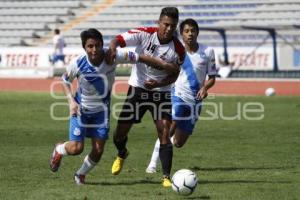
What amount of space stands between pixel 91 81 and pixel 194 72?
8.25 feet

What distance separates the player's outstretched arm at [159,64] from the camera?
A: 978 cm

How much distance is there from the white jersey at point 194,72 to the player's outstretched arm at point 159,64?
1.83 meters

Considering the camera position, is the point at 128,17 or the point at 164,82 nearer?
the point at 164,82

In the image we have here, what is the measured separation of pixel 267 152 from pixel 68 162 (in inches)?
145

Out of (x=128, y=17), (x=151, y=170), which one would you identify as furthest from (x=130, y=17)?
(x=151, y=170)

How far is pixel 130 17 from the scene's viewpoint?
136 feet

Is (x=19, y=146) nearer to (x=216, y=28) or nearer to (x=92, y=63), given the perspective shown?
(x=92, y=63)

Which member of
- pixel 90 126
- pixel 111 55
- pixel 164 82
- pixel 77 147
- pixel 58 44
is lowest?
pixel 58 44

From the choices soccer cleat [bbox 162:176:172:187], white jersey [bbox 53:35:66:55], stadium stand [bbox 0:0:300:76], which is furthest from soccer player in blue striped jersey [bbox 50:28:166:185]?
white jersey [bbox 53:35:66:55]

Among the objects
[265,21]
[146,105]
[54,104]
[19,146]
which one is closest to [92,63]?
[146,105]

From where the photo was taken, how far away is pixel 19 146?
A: 14.4 metres

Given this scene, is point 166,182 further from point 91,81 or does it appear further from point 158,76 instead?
point 91,81

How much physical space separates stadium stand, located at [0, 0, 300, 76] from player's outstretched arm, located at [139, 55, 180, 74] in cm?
2403

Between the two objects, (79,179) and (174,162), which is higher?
(79,179)
